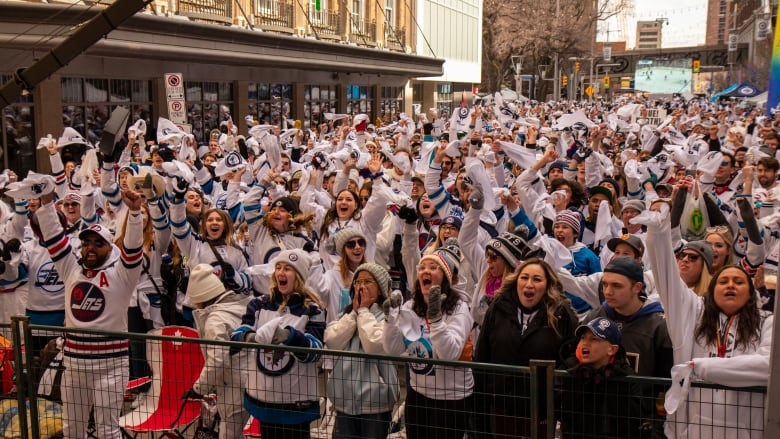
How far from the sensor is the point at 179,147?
38.7ft

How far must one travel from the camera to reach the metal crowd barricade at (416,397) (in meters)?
4.23

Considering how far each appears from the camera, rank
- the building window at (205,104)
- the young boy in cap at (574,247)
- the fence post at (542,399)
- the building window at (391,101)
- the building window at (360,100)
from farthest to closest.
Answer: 1. the building window at (391,101)
2. the building window at (360,100)
3. the building window at (205,104)
4. the young boy in cap at (574,247)
5. the fence post at (542,399)

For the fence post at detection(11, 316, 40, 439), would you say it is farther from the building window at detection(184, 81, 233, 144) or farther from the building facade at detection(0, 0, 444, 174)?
the building window at detection(184, 81, 233, 144)

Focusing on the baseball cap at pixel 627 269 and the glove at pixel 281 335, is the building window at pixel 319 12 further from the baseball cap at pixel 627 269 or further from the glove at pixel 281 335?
the baseball cap at pixel 627 269

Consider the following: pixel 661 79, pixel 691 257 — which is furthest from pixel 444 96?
pixel 661 79

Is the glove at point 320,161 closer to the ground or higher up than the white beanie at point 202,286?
higher up

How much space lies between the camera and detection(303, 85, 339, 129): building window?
31969 mm

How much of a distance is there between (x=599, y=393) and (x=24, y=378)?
139 inches

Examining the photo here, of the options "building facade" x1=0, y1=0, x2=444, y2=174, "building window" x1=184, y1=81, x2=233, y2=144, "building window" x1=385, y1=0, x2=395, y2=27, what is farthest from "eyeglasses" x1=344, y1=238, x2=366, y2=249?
"building window" x1=385, y1=0, x2=395, y2=27

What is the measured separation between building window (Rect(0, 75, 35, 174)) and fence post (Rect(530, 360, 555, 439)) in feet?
49.5

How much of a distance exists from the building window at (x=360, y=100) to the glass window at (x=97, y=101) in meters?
15.8

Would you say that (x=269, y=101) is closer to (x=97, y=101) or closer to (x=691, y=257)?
(x=97, y=101)

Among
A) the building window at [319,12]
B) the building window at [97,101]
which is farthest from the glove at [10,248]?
the building window at [319,12]

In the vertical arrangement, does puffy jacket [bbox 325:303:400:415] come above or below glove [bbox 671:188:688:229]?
below
